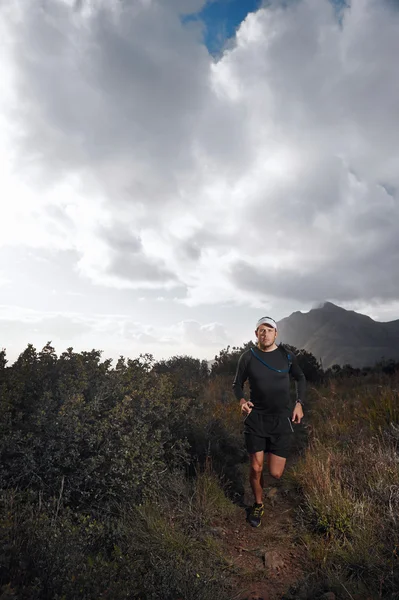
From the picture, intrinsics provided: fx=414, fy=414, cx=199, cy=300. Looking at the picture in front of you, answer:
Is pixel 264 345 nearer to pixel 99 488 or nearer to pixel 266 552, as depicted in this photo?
pixel 266 552

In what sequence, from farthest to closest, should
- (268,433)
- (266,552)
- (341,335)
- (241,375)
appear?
(341,335), (241,375), (268,433), (266,552)

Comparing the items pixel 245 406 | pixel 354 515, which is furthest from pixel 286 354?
pixel 354 515

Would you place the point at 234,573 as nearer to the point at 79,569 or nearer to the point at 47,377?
the point at 79,569

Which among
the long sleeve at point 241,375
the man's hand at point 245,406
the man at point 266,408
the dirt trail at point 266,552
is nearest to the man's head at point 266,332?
the man at point 266,408

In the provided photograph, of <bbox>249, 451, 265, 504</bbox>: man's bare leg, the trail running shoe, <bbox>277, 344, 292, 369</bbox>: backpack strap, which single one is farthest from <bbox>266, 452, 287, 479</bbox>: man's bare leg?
<bbox>277, 344, 292, 369</bbox>: backpack strap

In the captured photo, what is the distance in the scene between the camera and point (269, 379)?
5188 mm

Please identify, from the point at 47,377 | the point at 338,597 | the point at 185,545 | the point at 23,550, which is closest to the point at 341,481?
the point at 338,597

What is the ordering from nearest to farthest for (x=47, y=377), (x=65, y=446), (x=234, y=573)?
(x=234, y=573)
(x=65, y=446)
(x=47, y=377)

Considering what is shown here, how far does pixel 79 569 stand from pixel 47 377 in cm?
332

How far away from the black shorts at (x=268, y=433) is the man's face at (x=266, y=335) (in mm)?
877

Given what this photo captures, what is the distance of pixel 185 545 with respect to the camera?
13.3ft

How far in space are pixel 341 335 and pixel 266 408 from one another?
86.3m

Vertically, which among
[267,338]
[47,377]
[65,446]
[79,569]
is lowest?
[79,569]

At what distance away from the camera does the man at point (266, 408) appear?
507 cm
